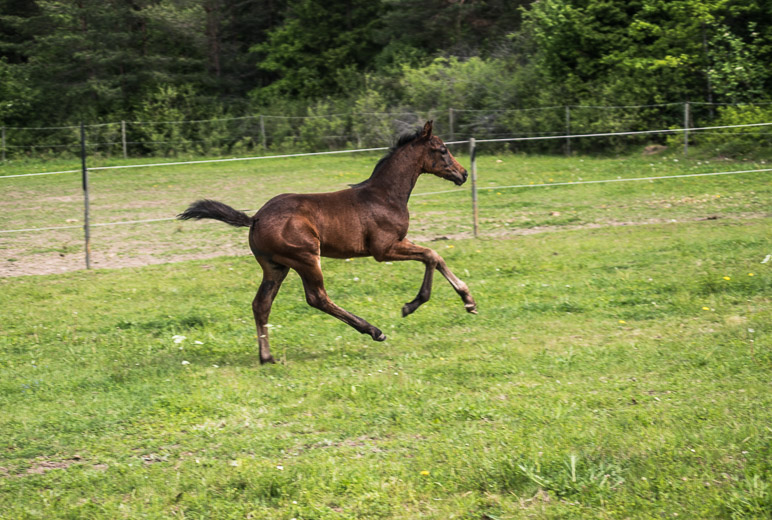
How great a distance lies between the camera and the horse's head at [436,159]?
302 inches

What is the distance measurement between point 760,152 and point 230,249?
13.5m

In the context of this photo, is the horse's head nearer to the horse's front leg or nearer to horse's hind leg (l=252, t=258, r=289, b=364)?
the horse's front leg

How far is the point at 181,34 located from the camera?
34.6 metres

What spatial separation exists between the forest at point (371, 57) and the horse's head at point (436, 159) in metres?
15.2

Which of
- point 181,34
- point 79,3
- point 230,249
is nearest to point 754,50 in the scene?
point 230,249

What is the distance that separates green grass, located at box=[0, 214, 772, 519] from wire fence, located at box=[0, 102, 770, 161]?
13.6 m

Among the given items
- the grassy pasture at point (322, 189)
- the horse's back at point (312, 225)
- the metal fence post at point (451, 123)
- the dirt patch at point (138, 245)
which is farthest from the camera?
the metal fence post at point (451, 123)

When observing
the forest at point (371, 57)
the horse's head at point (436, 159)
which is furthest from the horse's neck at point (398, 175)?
the forest at point (371, 57)

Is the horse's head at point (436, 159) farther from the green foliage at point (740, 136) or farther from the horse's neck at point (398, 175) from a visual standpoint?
the green foliage at point (740, 136)

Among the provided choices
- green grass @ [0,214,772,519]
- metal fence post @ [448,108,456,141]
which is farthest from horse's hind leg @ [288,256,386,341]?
metal fence post @ [448,108,456,141]

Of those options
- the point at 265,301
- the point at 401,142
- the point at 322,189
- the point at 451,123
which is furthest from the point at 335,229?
the point at 451,123

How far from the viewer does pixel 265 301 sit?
6980mm

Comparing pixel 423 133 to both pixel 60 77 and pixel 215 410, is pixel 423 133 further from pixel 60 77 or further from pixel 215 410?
pixel 60 77

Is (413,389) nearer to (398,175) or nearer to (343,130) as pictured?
(398,175)
